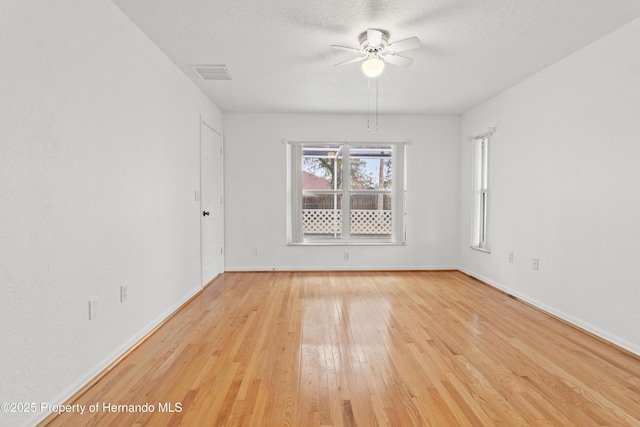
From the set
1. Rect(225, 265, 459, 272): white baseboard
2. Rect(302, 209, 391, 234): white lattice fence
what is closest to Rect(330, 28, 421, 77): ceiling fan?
Rect(302, 209, 391, 234): white lattice fence

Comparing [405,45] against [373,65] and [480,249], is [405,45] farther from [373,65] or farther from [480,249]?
[480,249]

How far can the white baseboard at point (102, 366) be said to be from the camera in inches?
68.3

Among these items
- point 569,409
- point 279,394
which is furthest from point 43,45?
point 569,409

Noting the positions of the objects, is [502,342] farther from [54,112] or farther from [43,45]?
[43,45]

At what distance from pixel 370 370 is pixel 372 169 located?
153 inches

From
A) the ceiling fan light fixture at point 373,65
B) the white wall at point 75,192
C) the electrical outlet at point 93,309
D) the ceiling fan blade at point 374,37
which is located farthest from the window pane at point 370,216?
the electrical outlet at point 93,309

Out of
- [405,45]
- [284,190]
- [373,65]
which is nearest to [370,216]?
[284,190]

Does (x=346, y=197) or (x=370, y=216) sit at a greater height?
(x=346, y=197)

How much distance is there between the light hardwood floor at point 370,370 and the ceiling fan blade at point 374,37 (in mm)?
2421

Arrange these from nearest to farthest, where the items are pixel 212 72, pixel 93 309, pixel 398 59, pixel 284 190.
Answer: pixel 93 309 → pixel 398 59 → pixel 212 72 → pixel 284 190

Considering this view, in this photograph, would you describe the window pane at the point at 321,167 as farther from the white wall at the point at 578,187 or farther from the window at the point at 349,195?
the white wall at the point at 578,187

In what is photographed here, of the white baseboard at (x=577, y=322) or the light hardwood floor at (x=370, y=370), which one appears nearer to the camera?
the light hardwood floor at (x=370, y=370)

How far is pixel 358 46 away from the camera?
3004mm

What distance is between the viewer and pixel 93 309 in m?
2.08
